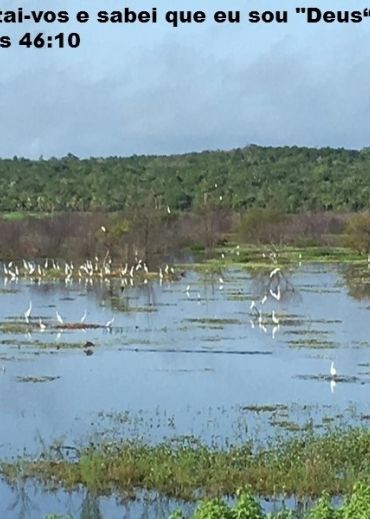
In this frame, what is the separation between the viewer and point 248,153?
8438 centimetres

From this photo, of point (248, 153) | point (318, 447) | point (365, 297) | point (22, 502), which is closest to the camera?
point (22, 502)

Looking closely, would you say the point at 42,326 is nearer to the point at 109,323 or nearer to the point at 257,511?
the point at 109,323

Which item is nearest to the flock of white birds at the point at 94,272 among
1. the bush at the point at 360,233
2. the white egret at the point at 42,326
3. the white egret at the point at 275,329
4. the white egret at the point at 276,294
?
the white egret at the point at 276,294

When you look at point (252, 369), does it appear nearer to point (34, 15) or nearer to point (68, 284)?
point (34, 15)

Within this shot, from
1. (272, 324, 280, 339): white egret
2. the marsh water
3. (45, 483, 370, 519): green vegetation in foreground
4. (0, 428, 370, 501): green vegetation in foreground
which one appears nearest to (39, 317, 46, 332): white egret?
the marsh water

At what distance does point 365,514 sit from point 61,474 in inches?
209

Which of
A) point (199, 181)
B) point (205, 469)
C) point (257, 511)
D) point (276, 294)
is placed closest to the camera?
point (257, 511)

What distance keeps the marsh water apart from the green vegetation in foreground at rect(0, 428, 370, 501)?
0.26 m

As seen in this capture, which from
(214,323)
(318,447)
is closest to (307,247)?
(214,323)

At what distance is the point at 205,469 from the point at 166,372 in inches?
240

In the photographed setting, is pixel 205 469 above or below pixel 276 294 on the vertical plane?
below

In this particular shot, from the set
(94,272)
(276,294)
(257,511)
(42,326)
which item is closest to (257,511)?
(257,511)

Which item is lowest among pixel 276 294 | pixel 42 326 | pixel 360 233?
pixel 42 326

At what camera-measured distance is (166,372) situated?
658 inches
